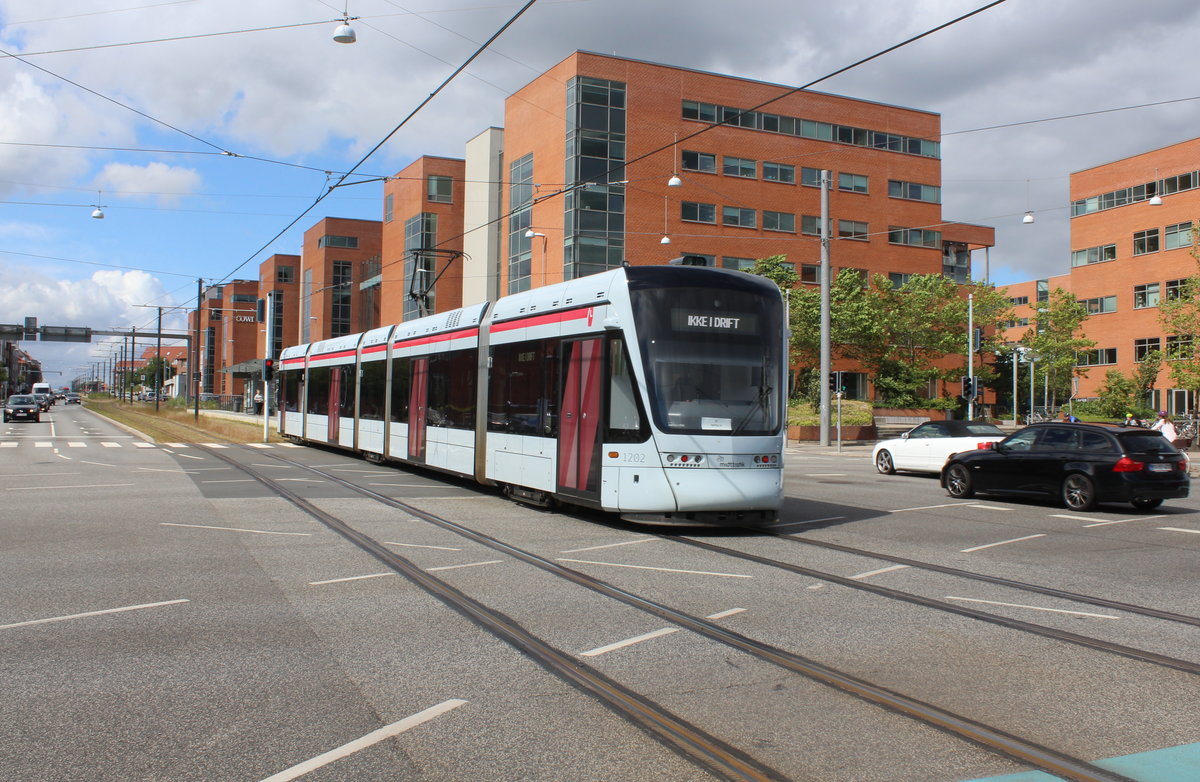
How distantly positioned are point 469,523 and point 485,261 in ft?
158

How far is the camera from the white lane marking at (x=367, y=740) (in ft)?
13.6

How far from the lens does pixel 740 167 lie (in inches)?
2142

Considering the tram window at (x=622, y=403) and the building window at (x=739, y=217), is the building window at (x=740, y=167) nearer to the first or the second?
the building window at (x=739, y=217)

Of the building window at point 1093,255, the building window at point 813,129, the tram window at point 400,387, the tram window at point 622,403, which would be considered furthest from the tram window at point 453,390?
the building window at point 1093,255

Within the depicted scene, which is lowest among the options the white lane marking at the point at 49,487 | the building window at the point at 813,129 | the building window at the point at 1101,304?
the white lane marking at the point at 49,487

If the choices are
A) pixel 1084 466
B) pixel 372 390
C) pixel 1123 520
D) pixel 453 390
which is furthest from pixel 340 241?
pixel 1123 520

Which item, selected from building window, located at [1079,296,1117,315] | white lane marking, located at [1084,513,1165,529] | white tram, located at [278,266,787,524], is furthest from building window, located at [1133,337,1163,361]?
white tram, located at [278,266,787,524]

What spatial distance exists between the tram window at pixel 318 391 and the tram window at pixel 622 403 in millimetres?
17599

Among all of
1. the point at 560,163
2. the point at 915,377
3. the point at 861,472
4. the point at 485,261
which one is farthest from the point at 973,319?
the point at 861,472

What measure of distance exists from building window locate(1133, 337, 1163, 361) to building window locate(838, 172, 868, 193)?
21.3 meters

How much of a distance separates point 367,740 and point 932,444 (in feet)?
66.6

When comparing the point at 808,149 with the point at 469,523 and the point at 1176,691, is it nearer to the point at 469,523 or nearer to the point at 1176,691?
the point at 469,523

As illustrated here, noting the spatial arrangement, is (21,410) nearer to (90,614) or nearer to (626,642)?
(90,614)

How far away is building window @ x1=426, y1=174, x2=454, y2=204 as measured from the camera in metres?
67.3
